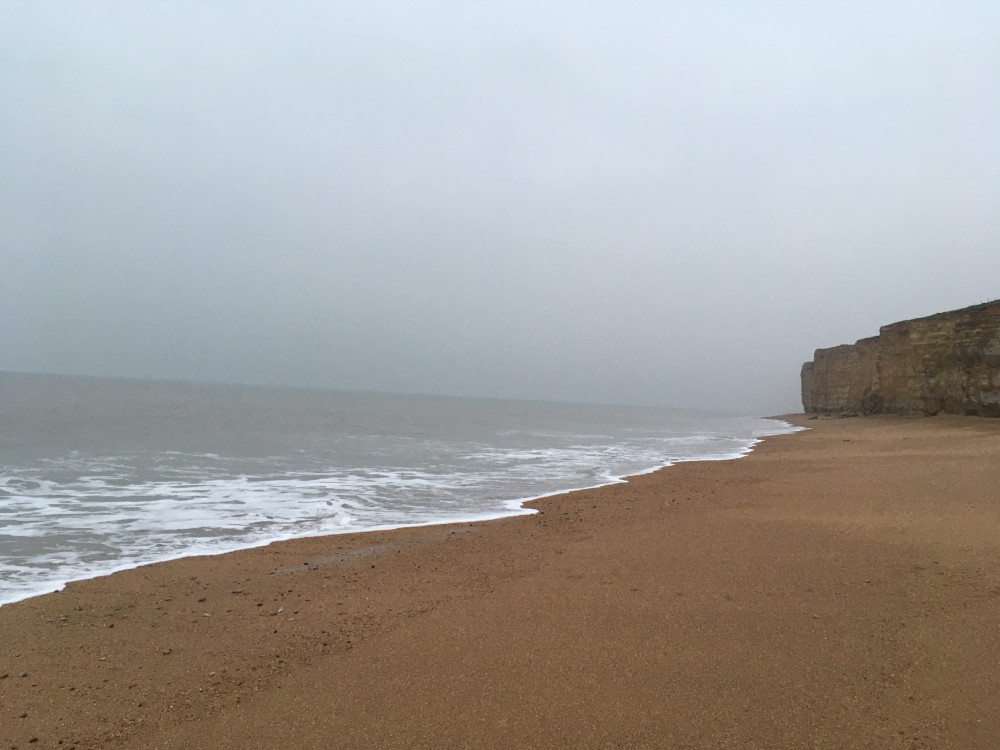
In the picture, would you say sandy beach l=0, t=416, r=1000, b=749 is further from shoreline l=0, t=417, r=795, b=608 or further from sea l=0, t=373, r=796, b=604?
sea l=0, t=373, r=796, b=604

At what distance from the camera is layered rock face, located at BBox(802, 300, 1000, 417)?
68.7 feet

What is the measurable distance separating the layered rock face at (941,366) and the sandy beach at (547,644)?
62.6 ft

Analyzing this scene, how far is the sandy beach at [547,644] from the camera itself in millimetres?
2736

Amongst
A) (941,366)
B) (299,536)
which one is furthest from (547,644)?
(941,366)

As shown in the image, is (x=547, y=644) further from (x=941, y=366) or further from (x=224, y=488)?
(x=941, y=366)

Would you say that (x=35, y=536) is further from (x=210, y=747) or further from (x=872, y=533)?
(x=872, y=533)

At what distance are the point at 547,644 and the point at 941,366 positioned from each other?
27094 millimetres

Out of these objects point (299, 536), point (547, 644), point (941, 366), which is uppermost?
point (941, 366)

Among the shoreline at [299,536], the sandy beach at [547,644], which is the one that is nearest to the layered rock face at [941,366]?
the shoreline at [299,536]

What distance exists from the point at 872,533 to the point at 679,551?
2006 mm

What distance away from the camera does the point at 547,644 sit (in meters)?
3.60

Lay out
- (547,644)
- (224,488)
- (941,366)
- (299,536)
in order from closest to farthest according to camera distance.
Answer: (547,644), (299,536), (224,488), (941,366)

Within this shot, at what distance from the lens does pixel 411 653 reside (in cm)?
359

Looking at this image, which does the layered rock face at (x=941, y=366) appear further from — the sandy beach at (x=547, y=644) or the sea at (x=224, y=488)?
the sandy beach at (x=547, y=644)
